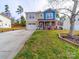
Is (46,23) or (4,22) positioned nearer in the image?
(46,23)

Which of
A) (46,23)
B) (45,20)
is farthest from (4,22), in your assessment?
(45,20)

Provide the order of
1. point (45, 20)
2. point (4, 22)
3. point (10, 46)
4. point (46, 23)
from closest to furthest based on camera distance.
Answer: point (10, 46) → point (45, 20) → point (46, 23) → point (4, 22)

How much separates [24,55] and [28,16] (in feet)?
135

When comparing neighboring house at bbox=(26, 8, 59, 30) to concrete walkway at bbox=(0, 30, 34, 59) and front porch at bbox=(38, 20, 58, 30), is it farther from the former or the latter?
concrete walkway at bbox=(0, 30, 34, 59)

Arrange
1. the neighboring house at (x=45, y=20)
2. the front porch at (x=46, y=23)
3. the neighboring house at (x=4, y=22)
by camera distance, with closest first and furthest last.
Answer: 1. the neighboring house at (x=45, y=20)
2. the front porch at (x=46, y=23)
3. the neighboring house at (x=4, y=22)

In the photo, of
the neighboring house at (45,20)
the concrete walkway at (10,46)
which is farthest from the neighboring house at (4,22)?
the concrete walkway at (10,46)

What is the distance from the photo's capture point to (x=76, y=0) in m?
15.0

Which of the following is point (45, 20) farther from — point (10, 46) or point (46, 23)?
point (10, 46)

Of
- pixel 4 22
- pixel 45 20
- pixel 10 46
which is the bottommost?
pixel 10 46

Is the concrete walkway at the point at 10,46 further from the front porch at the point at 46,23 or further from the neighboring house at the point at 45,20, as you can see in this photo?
the front porch at the point at 46,23

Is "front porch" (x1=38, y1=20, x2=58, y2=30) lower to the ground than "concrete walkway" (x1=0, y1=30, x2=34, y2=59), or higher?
higher

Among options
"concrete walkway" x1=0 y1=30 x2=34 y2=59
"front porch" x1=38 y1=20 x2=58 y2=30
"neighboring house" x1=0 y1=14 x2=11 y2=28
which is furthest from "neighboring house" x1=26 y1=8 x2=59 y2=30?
"concrete walkway" x1=0 y1=30 x2=34 y2=59

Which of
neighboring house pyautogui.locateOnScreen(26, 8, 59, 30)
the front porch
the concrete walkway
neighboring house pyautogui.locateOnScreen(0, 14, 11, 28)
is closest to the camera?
the concrete walkway

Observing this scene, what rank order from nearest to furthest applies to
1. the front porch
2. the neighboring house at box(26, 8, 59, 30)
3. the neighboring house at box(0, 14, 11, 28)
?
the neighboring house at box(26, 8, 59, 30), the front porch, the neighboring house at box(0, 14, 11, 28)
